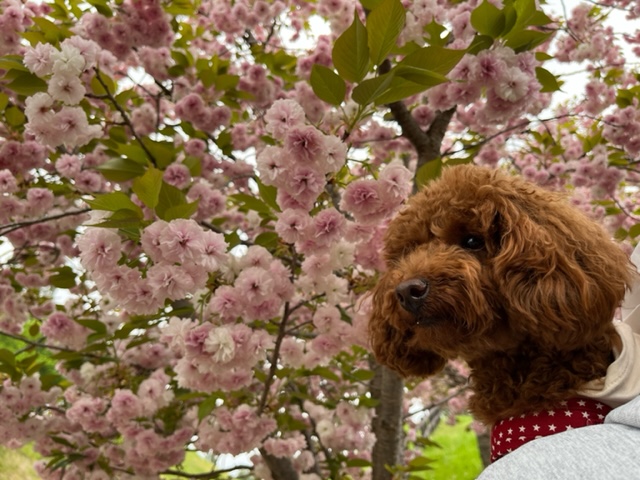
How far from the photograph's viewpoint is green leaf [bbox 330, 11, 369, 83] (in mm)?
1201

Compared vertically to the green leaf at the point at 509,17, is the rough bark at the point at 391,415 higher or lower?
lower

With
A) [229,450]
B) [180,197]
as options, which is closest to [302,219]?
[180,197]

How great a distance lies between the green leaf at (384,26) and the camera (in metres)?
1.18

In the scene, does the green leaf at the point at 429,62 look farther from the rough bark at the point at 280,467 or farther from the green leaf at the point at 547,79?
the rough bark at the point at 280,467

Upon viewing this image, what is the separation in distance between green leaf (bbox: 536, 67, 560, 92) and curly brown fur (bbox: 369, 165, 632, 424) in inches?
32.2

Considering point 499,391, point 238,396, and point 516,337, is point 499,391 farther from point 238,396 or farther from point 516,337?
point 238,396

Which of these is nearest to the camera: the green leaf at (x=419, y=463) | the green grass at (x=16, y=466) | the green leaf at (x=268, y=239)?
the green leaf at (x=268, y=239)

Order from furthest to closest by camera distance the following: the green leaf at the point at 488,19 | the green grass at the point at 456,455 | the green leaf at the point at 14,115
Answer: the green grass at the point at 456,455
the green leaf at the point at 14,115
the green leaf at the point at 488,19

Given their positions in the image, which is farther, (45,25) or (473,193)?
(45,25)

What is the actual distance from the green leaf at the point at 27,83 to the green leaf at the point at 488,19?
128cm

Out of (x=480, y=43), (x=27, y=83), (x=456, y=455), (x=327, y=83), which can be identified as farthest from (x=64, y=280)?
(x=456, y=455)

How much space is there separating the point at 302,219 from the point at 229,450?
109cm

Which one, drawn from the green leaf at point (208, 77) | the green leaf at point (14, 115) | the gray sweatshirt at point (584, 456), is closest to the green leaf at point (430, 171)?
the gray sweatshirt at point (584, 456)

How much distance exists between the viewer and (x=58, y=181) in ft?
8.16
